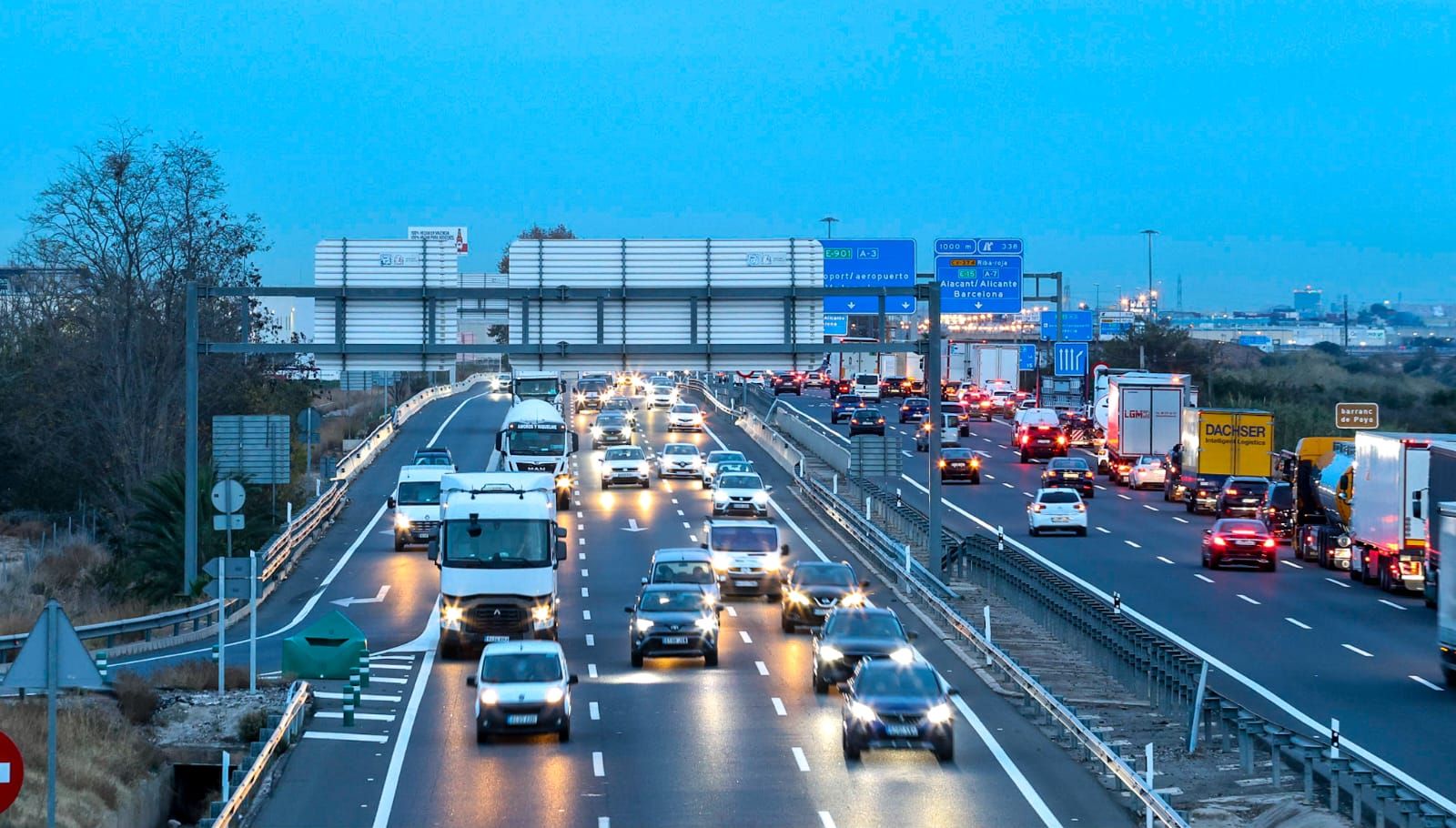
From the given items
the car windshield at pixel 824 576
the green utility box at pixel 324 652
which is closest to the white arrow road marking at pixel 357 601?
the green utility box at pixel 324 652

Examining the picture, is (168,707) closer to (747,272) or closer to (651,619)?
(651,619)

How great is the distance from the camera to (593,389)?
Answer: 4156 inches

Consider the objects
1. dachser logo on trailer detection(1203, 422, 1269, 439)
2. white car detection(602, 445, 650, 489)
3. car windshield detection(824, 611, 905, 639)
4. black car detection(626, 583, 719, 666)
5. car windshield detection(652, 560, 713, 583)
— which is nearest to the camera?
car windshield detection(824, 611, 905, 639)

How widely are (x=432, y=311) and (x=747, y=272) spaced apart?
6.67 metres

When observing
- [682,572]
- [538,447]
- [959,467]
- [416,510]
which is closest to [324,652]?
[682,572]

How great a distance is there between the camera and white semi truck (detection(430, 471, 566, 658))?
98.3ft

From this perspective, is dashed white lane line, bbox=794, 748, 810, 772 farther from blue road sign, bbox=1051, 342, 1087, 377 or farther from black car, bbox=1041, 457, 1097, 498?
blue road sign, bbox=1051, 342, 1087, 377

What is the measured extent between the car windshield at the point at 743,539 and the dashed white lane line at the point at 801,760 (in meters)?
16.7

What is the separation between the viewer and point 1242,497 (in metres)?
54.4

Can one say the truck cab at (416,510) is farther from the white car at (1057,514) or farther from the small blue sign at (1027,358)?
the small blue sign at (1027,358)

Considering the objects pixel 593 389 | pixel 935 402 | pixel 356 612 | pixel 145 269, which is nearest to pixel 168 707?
pixel 356 612

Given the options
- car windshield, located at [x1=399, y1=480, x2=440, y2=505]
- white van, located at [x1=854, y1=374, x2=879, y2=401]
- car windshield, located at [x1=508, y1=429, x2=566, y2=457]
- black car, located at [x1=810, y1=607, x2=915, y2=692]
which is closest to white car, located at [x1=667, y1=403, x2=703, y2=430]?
white van, located at [x1=854, y1=374, x2=879, y2=401]

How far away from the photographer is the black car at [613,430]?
75.9 meters

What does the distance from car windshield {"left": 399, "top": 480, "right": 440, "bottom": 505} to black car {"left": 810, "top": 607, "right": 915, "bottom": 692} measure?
23.5 meters
